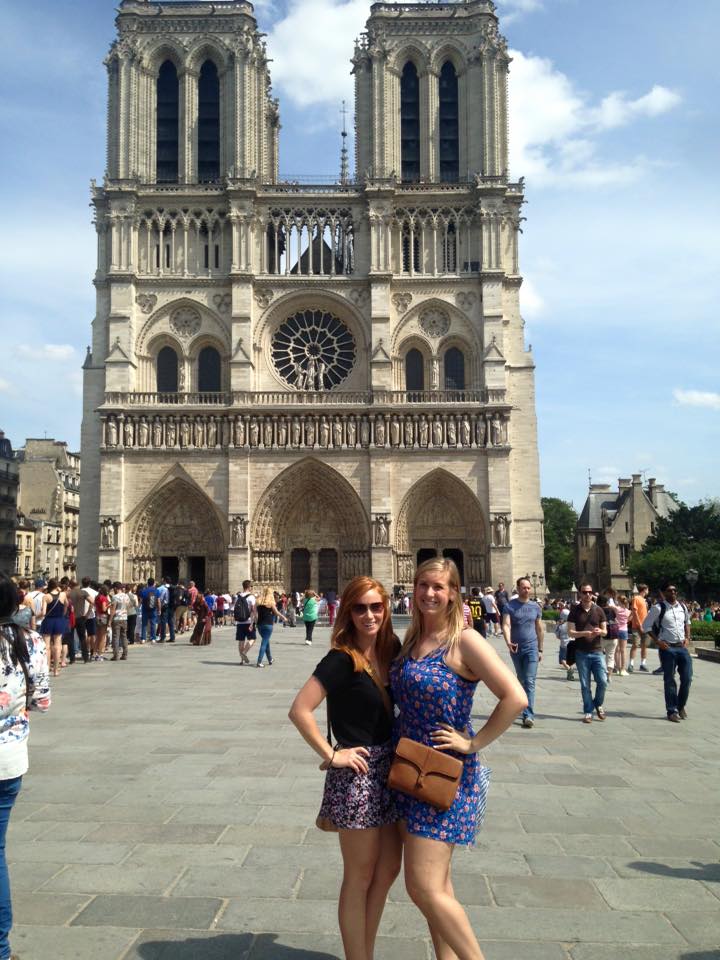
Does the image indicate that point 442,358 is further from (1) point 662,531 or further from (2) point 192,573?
(1) point 662,531

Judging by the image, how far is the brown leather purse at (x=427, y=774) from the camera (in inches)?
135

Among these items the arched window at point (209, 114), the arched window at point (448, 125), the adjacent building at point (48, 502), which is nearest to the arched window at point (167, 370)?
the arched window at point (209, 114)

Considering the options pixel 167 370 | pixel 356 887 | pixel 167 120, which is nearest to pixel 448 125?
pixel 167 120

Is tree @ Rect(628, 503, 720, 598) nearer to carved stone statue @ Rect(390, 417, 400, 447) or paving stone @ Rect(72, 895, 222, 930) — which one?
carved stone statue @ Rect(390, 417, 400, 447)

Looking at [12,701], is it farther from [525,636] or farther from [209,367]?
[209,367]

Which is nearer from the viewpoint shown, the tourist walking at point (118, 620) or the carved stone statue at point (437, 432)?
the tourist walking at point (118, 620)

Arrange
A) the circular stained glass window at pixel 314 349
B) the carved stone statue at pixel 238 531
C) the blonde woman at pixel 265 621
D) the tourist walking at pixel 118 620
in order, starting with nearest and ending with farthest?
the blonde woman at pixel 265 621 → the tourist walking at pixel 118 620 → the carved stone statue at pixel 238 531 → the circular stained glass window at pixel 314 349

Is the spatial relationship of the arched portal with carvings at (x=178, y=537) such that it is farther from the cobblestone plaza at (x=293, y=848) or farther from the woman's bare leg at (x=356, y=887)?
the woman's bare leg at (x=356, y=887)

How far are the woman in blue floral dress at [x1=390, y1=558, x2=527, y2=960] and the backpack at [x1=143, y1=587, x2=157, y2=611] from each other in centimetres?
2032

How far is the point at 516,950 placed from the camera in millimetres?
4152

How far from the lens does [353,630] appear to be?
3.79 meters

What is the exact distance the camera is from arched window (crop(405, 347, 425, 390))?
37781 mm

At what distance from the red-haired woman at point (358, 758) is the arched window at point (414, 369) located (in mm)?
34349

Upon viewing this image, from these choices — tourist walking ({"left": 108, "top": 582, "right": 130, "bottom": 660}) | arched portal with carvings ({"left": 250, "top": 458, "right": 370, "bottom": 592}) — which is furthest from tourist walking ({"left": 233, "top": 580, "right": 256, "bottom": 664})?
arched portal with carvings ({"left": 250, "top": 458, "right": 370, "bottom": 592})
